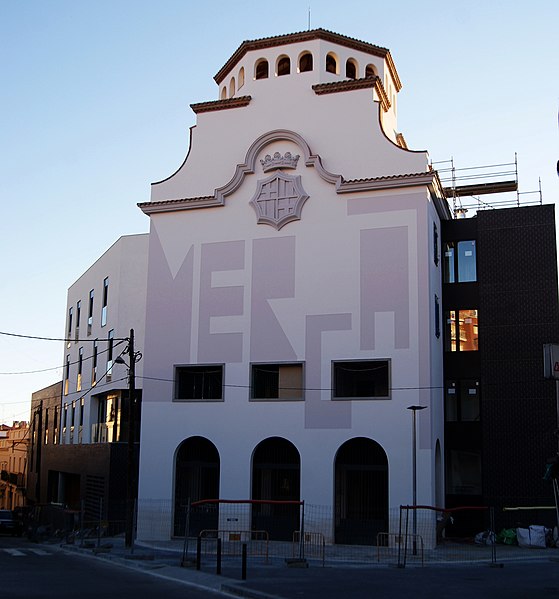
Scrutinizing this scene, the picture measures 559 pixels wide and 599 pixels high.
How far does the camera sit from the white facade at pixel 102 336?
4209 centimetres

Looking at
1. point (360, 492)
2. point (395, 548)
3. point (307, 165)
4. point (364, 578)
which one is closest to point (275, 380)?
point (360, 492)

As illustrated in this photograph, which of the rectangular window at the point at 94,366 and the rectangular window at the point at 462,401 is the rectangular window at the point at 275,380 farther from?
the rectangular window at the point at 94,366

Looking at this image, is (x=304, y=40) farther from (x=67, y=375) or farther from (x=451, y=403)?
(x=67, y=375)

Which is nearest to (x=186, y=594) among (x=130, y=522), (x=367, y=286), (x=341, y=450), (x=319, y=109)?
(x=130, y=522)

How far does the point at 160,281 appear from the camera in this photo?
33.5 metres

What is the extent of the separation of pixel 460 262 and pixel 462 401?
567 cm

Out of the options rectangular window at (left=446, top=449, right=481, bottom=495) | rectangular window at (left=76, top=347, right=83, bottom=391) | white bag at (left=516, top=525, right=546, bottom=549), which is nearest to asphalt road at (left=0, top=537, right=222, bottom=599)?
white bag at (left=516, top=525, right=546, bottom=549)

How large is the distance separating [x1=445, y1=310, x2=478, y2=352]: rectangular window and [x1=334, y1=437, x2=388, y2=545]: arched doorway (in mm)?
5932

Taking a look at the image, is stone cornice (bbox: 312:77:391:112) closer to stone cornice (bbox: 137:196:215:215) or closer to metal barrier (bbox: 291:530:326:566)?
stone cornice (bbox: 137:196:215:215)

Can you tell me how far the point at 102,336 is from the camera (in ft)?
148

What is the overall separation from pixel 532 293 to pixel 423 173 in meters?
6.52

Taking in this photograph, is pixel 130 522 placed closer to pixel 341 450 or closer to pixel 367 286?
pixel 341 450

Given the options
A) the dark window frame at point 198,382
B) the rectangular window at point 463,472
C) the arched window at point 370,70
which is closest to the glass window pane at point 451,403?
the rectangular window at point 463,472

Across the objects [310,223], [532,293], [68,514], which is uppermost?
[310,223]
